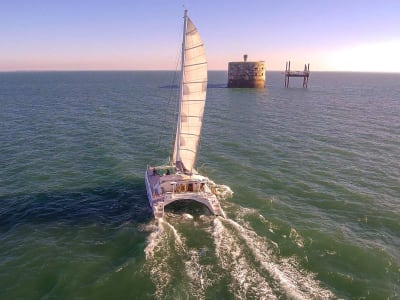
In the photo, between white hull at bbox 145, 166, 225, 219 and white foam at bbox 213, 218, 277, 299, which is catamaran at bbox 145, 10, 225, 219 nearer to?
white hull at bbox 145, 166, 225, 219

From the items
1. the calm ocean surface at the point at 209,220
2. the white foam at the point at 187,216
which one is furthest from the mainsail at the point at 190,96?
the calm ocean surface at the point at 209,220

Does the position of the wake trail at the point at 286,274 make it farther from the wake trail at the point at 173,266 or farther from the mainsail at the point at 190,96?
the mainsail at the point at 190,96

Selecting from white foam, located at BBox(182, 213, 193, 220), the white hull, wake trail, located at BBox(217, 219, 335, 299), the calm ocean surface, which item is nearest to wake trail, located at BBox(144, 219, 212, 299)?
the calm ocean surface

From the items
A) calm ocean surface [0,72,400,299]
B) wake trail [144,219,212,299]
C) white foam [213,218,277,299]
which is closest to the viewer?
white foam [213,218,277,299]

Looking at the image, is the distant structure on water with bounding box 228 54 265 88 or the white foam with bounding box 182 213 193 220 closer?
the white foam with bounding box 182 213 193 220

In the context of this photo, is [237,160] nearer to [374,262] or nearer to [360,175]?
[360,175]

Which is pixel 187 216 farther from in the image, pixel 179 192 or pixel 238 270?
pixel 238 270
